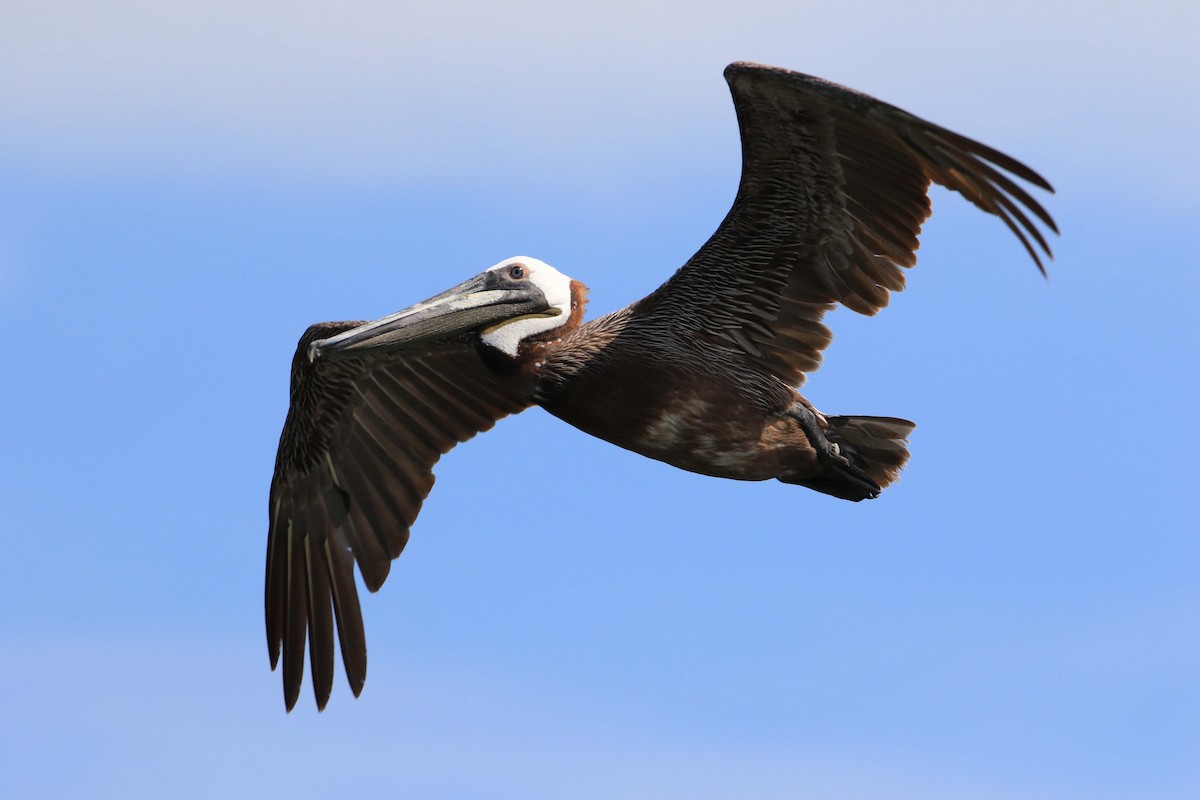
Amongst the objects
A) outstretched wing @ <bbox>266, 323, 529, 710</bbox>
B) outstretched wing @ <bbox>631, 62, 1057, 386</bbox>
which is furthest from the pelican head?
outstretched wing @ <bbox>266, 323, 529, 710</bbox>

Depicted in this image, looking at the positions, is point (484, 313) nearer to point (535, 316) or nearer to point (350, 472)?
point (535, 316)

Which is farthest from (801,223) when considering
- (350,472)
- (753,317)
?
(350,472)

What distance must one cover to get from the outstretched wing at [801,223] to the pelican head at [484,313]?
53 cm

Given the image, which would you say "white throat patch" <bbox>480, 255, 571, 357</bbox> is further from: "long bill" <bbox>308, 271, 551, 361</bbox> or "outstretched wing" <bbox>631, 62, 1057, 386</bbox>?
"outstretched wing" <bbox>631, 62, 1057, 386</bbox>

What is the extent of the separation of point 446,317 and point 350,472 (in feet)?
6.57

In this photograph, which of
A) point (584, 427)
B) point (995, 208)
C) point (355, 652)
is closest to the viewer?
point (995, 208)

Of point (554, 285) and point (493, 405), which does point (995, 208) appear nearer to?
point (554, 285)

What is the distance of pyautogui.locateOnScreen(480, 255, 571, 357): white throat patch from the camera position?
9164mm

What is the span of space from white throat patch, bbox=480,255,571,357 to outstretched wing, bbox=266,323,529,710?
113 centimetres

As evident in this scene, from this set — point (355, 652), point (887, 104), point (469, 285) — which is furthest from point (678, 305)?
point (355, 652)

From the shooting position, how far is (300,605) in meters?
10.7

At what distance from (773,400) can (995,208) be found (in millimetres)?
1953

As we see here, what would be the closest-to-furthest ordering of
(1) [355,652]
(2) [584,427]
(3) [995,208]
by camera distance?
(3) [995,208] → (2) [584,427] → (1) [355,652]

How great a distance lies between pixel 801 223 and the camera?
9016mm
